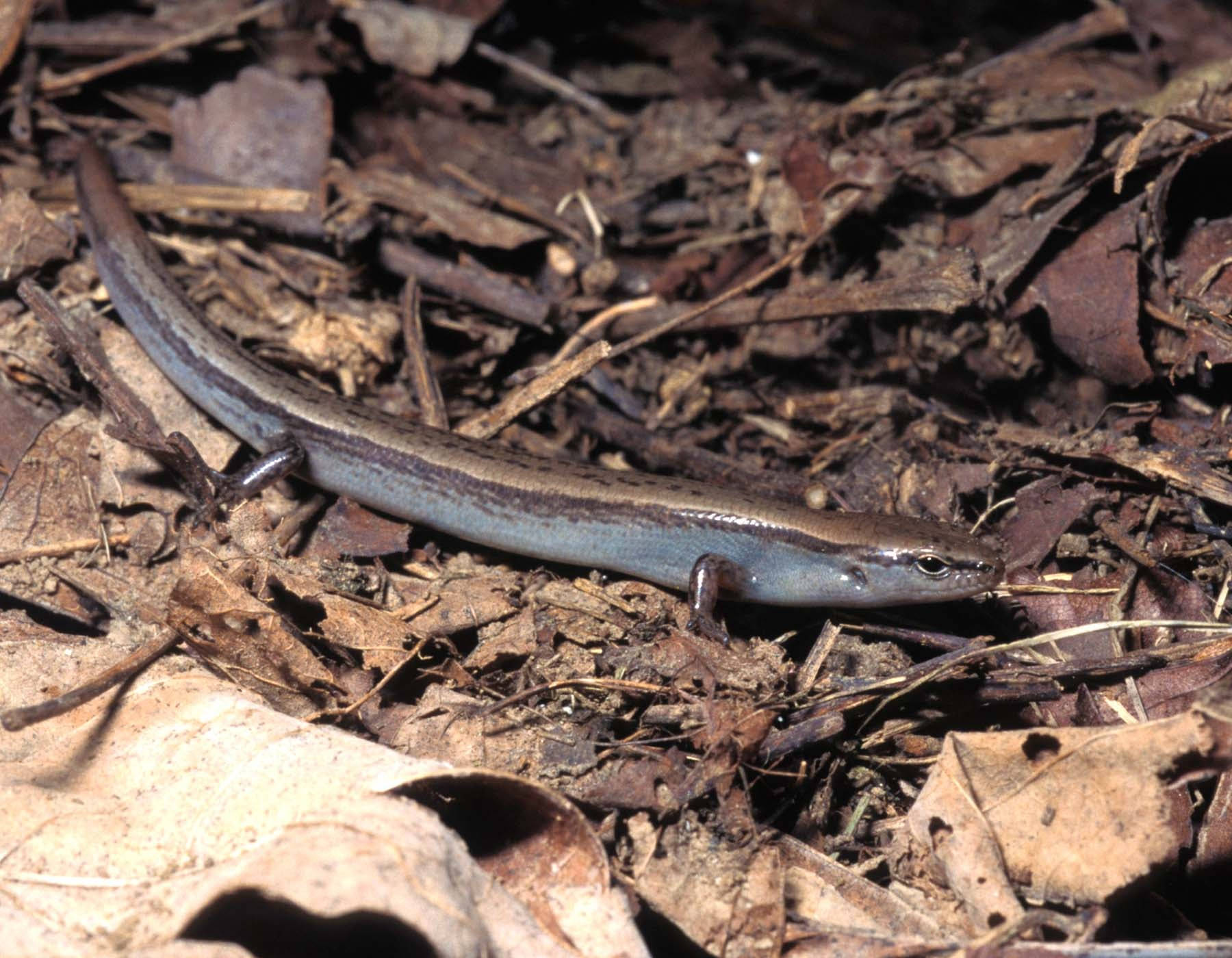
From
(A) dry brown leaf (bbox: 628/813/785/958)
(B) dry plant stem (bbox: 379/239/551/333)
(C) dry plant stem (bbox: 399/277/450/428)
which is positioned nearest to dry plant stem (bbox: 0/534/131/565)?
(C) dry plant stem (bbox: 399/277/450/428)

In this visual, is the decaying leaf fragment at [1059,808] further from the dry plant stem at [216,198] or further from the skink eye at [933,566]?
the dry plant stem at [216,198]

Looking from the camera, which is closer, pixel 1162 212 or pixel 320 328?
pixel 1162 212

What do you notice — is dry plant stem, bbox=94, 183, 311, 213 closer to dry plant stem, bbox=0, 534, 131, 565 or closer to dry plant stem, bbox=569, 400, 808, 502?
dry plant stem, bbox=569, 400, 808, 502

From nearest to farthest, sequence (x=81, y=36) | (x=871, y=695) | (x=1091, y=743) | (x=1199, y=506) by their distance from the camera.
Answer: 1. (x=1091, y=743)
2. (x=871, y=695)
3. (x=1199, y=506)
4. (x=81, y=36)

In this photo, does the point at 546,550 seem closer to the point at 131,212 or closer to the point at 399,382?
the point at 399,382

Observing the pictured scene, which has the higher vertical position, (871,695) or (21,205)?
(21,205)

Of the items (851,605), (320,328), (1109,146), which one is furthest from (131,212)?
(1109,146)

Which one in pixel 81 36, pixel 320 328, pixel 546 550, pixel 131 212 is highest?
pixel 81 36

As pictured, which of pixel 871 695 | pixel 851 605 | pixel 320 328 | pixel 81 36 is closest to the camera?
pixel 871 695
